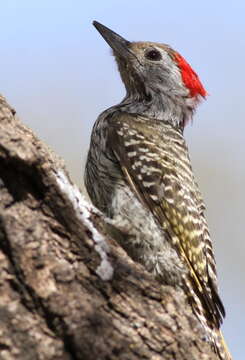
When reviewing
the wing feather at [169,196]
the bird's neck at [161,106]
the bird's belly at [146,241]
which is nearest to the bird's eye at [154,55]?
the bird's neck at [161,106]

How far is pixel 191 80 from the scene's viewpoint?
578 centimetres

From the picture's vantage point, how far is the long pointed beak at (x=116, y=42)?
5621 millimetres

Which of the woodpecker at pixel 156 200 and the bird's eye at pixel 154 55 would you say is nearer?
the woodpecker at pixel 156 200

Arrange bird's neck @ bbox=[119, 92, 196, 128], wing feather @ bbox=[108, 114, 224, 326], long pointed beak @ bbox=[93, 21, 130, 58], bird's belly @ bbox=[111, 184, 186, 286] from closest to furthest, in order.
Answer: bird's belly @ bbox=[111, 184, 186, 286], wing feather @ bbox=[108, 114, 224, 326], bird's neck @ bbox=[119, 92, 196, 128], long pointed beak @ bbox=[93, 21, 130, 58]

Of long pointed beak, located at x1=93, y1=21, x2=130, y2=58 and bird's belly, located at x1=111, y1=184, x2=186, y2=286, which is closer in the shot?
bird's belly, located at x1=111, y1=184, x2=186, y2=286

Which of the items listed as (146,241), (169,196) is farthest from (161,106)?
(146,241)

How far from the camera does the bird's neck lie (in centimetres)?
545

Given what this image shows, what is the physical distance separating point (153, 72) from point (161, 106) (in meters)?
0.40

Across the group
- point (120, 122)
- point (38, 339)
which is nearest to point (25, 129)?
point (38, 339)

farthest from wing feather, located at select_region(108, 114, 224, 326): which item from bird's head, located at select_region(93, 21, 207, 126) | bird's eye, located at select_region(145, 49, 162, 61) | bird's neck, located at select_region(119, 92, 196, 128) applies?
bird's eye, located at select_region(145, 49, 162, 61)

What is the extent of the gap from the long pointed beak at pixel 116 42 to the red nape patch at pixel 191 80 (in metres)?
0.52

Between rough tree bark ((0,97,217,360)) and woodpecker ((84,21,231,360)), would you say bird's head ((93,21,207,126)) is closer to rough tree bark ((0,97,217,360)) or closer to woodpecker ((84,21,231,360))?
woodpecker ((84,21,231,360))

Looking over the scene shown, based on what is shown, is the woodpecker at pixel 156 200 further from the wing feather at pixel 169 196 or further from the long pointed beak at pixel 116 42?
the long pointed beak at pixel 116 42

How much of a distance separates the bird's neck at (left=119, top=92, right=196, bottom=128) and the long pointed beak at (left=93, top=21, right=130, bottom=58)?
0.37 m
